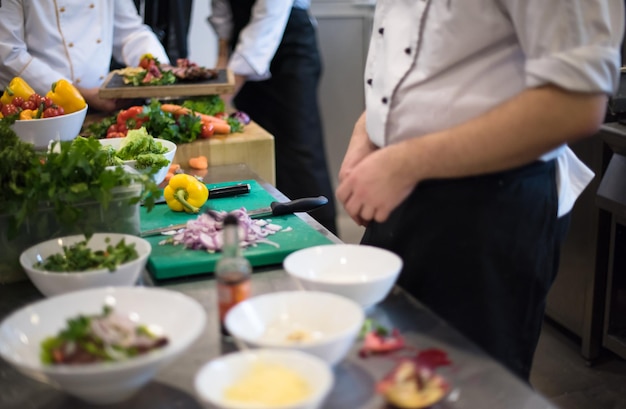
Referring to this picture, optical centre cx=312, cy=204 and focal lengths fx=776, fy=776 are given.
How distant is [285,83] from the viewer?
3.35 metres

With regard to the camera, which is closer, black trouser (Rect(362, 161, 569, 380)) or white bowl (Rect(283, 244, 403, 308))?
white bowl (Rect(283, 244, 403, 308))

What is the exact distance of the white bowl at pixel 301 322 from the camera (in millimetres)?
939

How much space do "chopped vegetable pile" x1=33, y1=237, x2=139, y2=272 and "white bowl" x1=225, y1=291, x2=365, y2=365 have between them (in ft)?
0.96

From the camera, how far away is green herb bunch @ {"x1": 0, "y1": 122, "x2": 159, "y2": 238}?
4.24 ft

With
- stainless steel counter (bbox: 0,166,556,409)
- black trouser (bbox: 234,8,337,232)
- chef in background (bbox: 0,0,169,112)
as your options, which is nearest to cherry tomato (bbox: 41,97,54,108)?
chef in background (bbox: 0,0,169,112)

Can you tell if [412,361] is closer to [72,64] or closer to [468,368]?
[468,368]

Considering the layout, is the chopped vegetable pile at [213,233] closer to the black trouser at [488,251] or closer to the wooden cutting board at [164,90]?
the black trouser at [488,251]

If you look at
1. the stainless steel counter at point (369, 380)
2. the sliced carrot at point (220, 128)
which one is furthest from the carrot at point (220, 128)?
the stainless steel counter at point (369, 380)

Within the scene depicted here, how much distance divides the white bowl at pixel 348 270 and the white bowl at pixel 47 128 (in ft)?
3.02

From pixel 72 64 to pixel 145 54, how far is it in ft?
0.82

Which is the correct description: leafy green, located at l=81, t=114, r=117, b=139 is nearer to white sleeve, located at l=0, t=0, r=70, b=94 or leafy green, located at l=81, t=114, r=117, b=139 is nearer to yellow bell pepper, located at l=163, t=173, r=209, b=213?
white sleeve, located at l=0, t=0, r=70, b=94

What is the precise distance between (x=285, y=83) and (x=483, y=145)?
2.29 m

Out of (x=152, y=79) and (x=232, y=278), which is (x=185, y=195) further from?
(x=152, y=79)

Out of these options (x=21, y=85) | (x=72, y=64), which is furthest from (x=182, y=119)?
(x=72, y=64)
